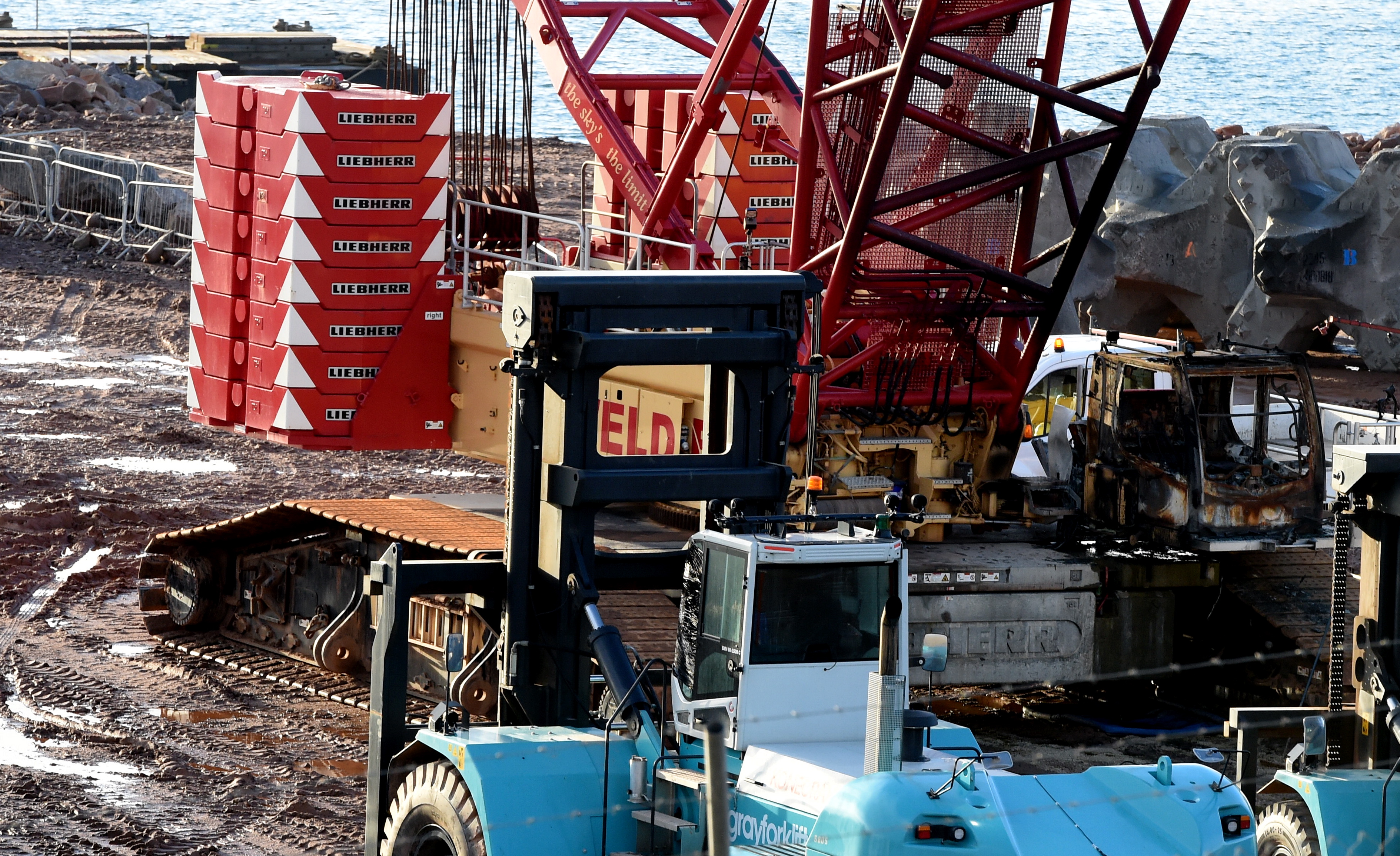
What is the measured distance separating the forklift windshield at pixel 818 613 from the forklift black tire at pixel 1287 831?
206cm

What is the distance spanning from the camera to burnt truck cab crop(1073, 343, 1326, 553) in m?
13.3

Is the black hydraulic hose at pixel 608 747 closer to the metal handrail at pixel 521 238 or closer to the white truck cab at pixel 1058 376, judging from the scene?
the metal handrail at pixel 521 238

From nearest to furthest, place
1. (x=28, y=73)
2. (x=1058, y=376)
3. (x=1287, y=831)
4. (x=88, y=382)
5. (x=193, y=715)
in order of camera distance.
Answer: (x=1287, y=831)
(x=193, y=715)
(x=1058, y=376)
(x=88, y=382)
(x=28, y=73)

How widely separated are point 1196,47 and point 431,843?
256 feet

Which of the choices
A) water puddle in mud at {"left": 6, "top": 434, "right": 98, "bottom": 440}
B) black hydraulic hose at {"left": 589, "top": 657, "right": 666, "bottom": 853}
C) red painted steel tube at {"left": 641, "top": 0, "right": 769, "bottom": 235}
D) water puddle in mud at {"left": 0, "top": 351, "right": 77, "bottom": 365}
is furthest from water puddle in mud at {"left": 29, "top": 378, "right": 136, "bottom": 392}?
black hydraulic hose at {"left": 589, "top": 657, "right": 666, "bottom": 853}

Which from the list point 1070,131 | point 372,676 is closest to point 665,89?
point 1070,131

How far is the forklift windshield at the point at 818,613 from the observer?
800 cm

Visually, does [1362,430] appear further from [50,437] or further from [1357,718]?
[50,437]

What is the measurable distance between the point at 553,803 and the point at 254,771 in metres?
4.09

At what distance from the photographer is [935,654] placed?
289 inches

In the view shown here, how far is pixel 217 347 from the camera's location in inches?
600

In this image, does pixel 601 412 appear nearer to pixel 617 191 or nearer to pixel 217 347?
pixel 217 347

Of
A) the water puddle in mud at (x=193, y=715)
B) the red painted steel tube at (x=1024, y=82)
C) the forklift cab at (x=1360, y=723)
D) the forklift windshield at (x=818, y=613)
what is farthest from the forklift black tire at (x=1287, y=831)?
the water puddle in mud at (x=193, y=715)

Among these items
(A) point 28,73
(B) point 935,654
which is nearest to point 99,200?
(A) point 28,73
